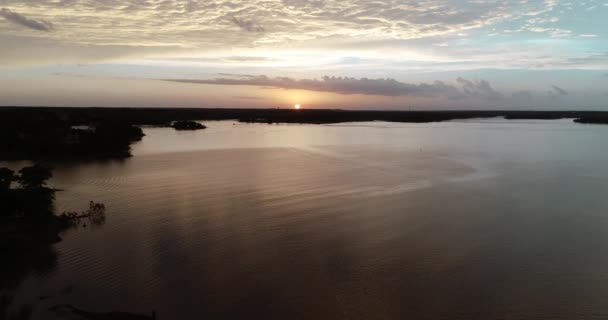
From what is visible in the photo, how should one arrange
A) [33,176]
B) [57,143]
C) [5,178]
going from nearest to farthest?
1. [5,178]
2. [33,176]
3. [57,143]

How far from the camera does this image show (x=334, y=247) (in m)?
14.7

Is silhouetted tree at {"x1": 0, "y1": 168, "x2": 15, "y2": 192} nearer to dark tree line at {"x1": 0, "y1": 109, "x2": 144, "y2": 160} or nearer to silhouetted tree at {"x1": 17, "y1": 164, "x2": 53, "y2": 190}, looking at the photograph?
silhouetted tree at {"x1": 17, "y1": 164, "x2": 53, "y2": 190}

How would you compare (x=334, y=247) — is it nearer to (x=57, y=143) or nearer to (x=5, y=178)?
(x=5, y=178)

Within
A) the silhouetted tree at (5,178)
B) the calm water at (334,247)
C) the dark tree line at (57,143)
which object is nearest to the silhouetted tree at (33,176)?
the silhouetted tree at (5,178)

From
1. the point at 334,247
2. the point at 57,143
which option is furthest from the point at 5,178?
the point at 57,143

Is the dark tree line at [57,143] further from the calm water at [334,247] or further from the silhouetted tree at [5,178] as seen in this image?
the silhouetted tree at [5,178]

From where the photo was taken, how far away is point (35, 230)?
15.5 m

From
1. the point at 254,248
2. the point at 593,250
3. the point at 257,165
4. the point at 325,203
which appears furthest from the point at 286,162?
the point at 593,250

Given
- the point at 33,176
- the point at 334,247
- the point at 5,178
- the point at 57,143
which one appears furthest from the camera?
the point at 57,143

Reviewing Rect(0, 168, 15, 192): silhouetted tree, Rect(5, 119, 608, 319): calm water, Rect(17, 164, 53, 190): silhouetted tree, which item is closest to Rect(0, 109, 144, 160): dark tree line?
Rect(5, 119, 608, 319): calm water

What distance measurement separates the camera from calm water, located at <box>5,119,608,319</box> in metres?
10.9

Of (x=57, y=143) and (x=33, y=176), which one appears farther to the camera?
(x=57, y=143)

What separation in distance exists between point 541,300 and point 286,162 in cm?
2632

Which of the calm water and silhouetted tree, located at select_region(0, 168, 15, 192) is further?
silhouetted tree, located at select_region(0, 168, 15, 192)
